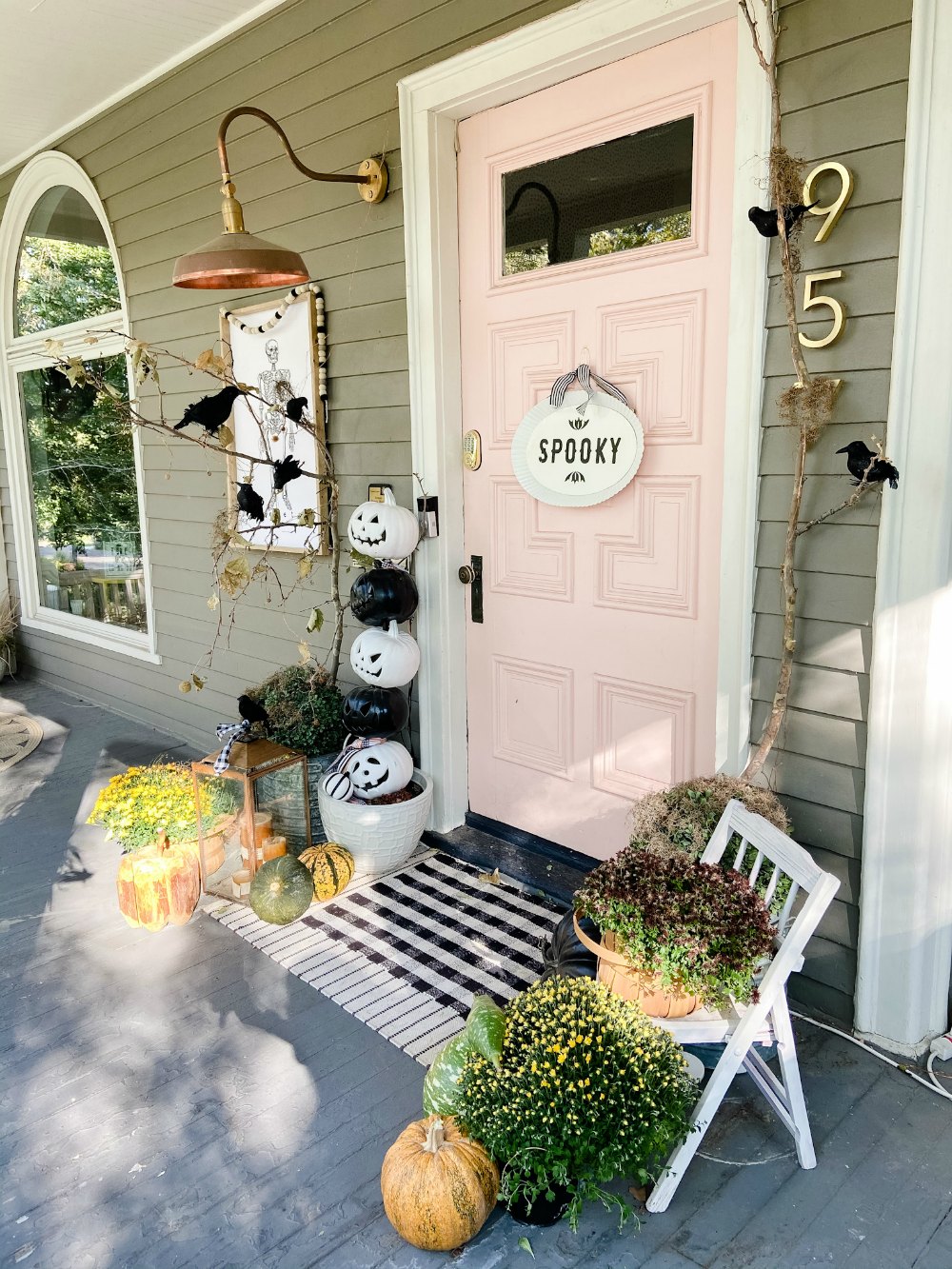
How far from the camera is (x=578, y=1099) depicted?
5.21ft

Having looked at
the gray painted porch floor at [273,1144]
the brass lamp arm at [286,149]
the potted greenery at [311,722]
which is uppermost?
the brass lamp arm at [286,149]

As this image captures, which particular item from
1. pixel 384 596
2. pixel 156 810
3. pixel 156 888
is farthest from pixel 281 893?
pixel 384 596

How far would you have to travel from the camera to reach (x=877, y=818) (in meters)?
2.11

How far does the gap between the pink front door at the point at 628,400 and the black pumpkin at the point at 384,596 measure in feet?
0.92

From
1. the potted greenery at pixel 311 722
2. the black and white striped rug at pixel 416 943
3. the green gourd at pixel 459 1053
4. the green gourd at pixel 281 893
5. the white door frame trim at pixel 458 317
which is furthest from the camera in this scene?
the potted greenery at pixel 311 722

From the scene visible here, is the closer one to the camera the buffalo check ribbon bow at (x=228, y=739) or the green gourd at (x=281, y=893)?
the green gourd at (x=281, y=893)

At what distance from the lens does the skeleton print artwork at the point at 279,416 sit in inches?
138

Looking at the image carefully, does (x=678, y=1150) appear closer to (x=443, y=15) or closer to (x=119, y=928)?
(x=119, y=928)

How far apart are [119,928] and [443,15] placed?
3.00 metres

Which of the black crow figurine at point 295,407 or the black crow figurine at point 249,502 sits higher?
the black crow figurine at point 295,407

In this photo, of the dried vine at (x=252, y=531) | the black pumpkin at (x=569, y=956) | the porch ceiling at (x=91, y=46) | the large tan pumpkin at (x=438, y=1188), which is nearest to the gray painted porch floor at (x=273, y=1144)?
the large tan pumpkin at (x=438, y=1188)

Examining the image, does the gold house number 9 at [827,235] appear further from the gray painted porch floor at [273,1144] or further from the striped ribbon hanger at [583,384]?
the gray painted porch floor at [273,1144]

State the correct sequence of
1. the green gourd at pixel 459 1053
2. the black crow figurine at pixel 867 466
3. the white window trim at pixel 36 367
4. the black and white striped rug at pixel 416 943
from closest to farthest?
1. the green gourd at pixel 459 1053
2. the black crow figurine at pixel 867 466
3. the black and white striped rug at pixel 416 943
4. the white window trim at pixel 36 367

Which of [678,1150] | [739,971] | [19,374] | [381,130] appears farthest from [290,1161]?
[19,374]
